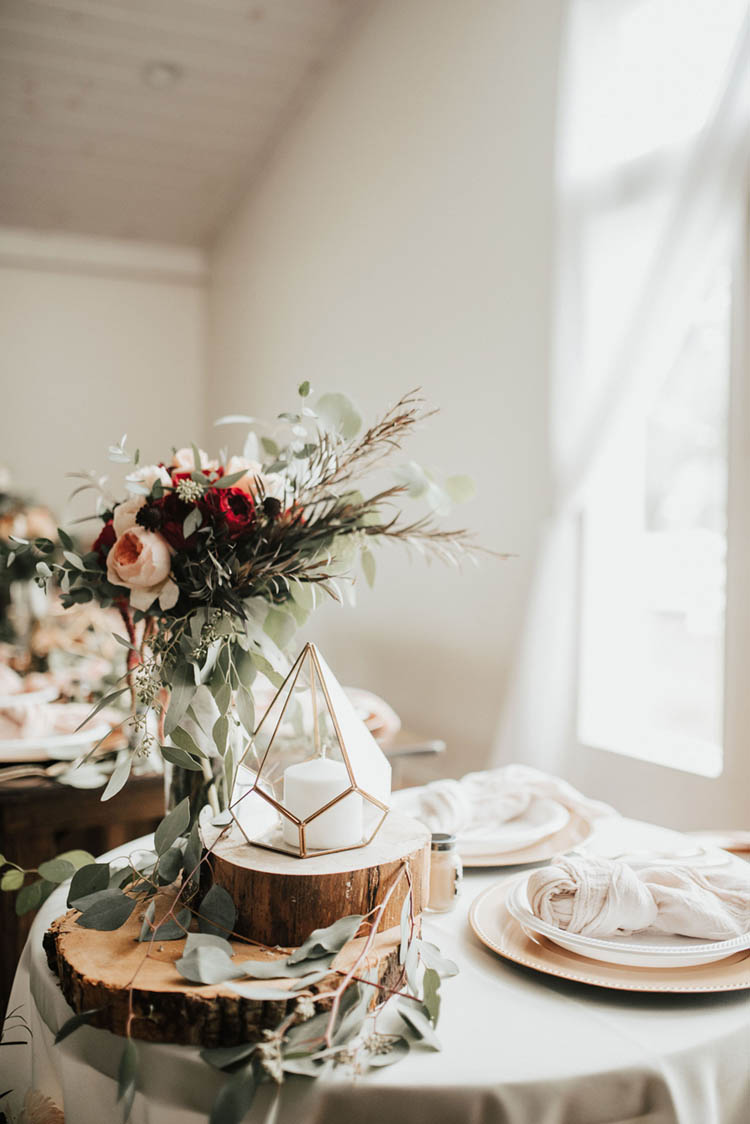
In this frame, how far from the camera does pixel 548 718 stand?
2607 mm

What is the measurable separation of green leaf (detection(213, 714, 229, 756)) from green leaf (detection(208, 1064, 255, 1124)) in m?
0.41

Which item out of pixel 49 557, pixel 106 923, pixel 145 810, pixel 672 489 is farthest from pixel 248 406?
pixel 106 923

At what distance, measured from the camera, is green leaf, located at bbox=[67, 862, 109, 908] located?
3.34 ft

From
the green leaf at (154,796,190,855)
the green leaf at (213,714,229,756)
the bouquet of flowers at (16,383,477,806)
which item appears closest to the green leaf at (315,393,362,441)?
the bouquet of flowers at (16,383,477,806)

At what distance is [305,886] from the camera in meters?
0.91

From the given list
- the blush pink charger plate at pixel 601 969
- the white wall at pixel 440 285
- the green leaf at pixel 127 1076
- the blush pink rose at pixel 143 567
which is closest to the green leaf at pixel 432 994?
the blush pink charger plate at pixel 601 969

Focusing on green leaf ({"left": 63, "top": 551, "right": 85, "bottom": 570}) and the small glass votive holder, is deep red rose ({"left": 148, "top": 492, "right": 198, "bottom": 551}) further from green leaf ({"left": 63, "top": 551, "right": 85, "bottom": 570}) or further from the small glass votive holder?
the small glass votive holder

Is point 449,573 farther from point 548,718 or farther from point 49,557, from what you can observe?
point 49,557

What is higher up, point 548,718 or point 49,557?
point 49,557

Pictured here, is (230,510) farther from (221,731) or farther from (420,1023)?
(420,1023)

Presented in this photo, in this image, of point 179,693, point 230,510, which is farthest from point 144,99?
point 179,693

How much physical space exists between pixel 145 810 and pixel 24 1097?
0.89 m

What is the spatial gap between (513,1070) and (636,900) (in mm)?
233

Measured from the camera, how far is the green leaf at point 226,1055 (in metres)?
0.77
